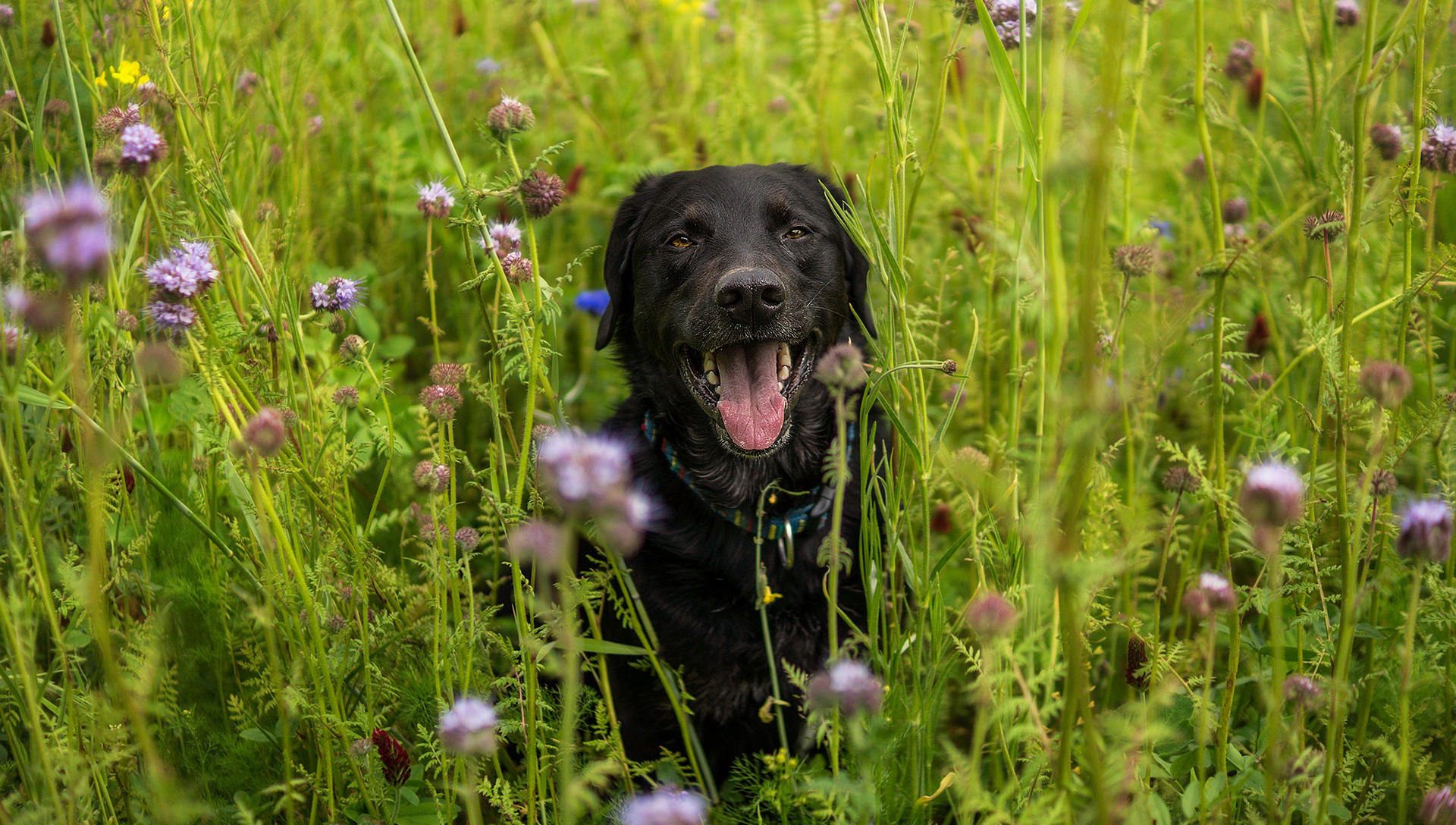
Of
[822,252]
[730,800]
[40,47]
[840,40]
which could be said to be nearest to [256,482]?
[730,800]

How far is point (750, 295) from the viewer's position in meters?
2.24

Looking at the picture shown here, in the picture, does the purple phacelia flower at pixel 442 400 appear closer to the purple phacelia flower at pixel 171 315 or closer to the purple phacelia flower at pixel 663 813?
the purple phacelia flower at pixel 171 315

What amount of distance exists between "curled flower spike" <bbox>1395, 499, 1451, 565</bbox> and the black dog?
1093mm

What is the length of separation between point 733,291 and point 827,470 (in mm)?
882

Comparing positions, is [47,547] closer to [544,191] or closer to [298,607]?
[298,607]

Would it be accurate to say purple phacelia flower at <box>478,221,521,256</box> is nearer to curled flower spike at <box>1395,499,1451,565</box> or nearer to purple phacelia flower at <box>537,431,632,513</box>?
purple phacelia flower at <box>537,431,632,513</box>

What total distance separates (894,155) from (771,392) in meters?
0.97

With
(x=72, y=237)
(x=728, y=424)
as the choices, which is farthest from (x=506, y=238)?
(x=72, y=237)

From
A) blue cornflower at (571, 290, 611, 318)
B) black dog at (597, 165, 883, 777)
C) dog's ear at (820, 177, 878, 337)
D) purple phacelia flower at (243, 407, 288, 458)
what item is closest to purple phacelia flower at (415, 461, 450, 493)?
purple phacelia flower at (243, 407, 288, 458)

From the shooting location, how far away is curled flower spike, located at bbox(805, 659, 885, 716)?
112cm

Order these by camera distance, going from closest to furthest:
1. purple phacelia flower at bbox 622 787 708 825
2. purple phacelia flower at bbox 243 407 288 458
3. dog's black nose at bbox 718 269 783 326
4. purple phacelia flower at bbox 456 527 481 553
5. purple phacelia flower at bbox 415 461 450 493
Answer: purple phacelia flower at bbox 622 787 708 825 → purple phacelia flower at bbox 243 407 288 458 → purple phacelia flower at bbox 415 461 450 493 → purple phacelia flower at bbox 456 527 481 553 → dog's black nose at bbox 718 269 783 326

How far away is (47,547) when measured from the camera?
2.11 metres

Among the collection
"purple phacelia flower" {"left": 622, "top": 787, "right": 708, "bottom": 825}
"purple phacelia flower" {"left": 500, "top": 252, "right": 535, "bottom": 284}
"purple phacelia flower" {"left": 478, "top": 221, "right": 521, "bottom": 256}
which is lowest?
"purple phacelia flower" {"left": 622, "top": 787, "right": 708, "bottom": 825}

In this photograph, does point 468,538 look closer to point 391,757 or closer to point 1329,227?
point 391,757
